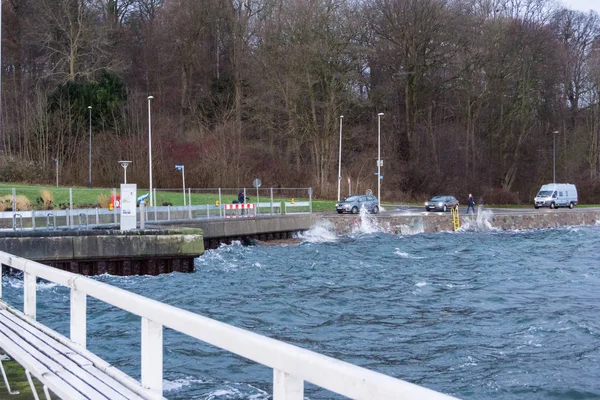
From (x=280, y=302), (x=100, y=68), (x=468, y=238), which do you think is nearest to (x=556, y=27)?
(x=468, y=238)

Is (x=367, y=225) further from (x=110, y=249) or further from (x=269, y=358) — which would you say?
(x=269, y=358)

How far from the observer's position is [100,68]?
2347 inches

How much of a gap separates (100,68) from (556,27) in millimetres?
41126

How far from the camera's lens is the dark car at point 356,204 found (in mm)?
46094

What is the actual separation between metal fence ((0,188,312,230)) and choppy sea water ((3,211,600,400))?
3364 mm

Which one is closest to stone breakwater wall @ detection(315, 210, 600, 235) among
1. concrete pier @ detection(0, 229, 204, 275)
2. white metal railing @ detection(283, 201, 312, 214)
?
white metal railing @ detection(283, 201, 312, 214)

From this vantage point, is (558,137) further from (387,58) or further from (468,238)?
(468,238)

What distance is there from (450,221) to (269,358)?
45.3 metres

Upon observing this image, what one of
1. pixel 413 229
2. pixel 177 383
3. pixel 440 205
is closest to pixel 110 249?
pixel 177 383

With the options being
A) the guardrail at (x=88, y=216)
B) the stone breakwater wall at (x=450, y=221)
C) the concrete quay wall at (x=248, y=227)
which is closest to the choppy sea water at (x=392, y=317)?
the concrete quay wall at (x=248, y=227)

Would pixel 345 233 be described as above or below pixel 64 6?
below

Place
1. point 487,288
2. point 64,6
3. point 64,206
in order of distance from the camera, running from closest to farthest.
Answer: point 487,288 → point 64,206 → point 64,6

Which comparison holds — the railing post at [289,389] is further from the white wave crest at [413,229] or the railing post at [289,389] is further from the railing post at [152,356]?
the white wave crest at [413,229]

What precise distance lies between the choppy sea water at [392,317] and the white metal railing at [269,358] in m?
5.77
